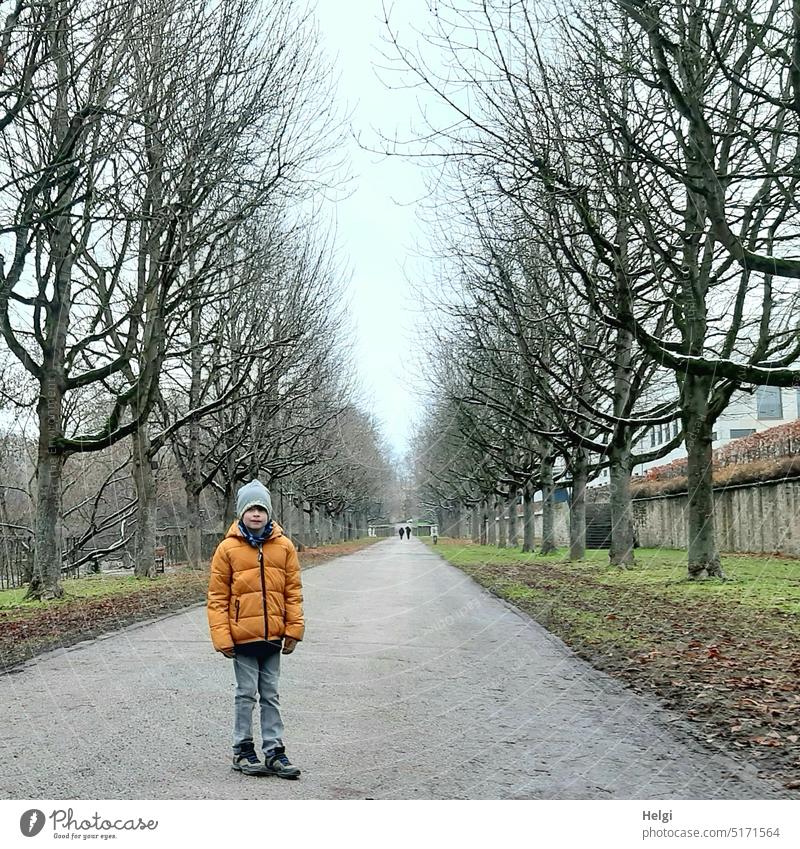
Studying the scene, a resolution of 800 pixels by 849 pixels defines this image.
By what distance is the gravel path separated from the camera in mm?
3438

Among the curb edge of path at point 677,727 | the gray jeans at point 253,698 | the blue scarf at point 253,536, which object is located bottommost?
the curb edge of path at point 677,727

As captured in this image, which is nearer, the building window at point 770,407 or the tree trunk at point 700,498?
the tree trunk at point 700,498

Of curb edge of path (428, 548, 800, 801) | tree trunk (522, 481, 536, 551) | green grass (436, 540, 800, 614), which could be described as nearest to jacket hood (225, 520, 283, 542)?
curb edge of path (428, 548, 800, 801)

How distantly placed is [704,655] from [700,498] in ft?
21.4

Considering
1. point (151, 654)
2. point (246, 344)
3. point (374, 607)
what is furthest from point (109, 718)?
point (246, 344)

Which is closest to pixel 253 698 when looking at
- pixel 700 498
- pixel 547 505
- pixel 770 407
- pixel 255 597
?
pixel 255 597

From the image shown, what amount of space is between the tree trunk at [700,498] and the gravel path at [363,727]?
5.27 metres

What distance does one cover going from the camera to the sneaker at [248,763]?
3.57 meters

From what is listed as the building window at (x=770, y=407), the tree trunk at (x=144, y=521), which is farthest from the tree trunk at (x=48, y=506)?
the building window at (x=770, y=407)

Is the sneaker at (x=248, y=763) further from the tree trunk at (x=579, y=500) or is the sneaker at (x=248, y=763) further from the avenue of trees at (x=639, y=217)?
the tree trunk at (x=579, y=500)

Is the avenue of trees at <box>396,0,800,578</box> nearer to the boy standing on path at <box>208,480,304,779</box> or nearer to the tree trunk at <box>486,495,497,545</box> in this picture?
the boy standing on path at <box>208,480,304,779</box>

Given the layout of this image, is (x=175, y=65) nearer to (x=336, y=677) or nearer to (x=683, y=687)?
(x=336, y=677)

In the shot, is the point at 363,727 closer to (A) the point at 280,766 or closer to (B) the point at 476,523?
(A) the point at 280,766

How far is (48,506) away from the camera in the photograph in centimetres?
1220
